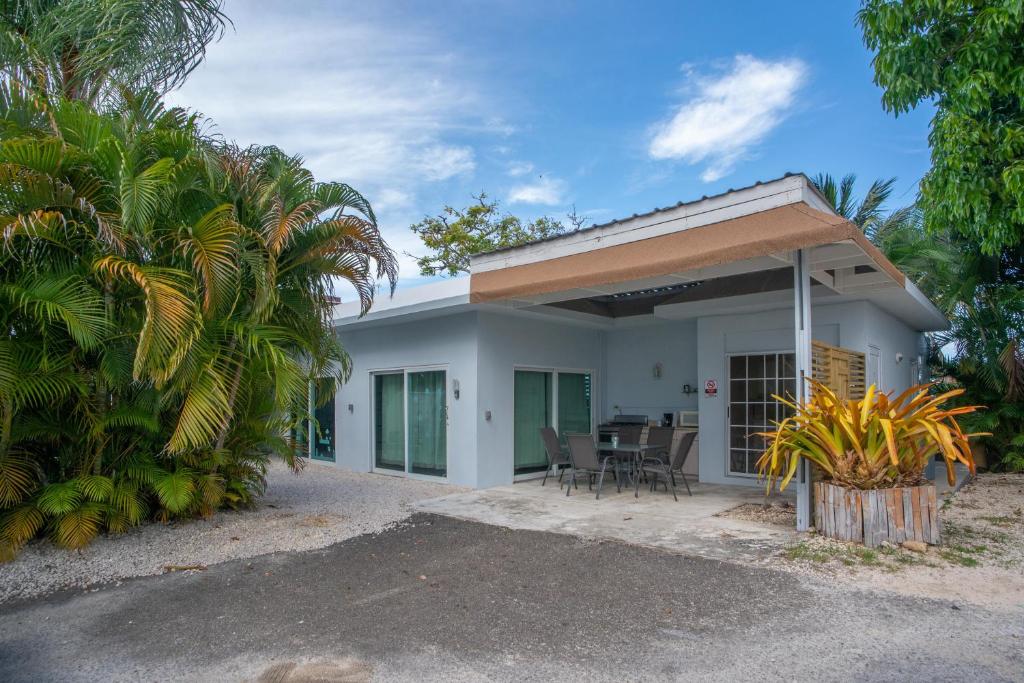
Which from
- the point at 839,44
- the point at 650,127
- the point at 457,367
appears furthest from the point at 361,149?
the point at 839,44

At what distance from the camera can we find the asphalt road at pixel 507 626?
359cm

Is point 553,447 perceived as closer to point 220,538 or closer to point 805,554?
point 805,554

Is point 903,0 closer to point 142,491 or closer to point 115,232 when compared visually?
point 115,232

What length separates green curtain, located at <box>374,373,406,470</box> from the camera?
1116 cm

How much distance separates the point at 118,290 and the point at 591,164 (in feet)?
59.1

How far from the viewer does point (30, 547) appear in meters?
6.00

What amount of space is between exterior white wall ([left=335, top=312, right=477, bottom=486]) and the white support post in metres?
4.68

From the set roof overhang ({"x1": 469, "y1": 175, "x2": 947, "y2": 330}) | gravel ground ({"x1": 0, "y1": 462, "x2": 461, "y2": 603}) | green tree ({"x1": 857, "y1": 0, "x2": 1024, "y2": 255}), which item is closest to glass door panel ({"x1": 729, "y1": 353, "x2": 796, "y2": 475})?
roof overhang ({"x1": 469, "y1": 175, "x2": 947, "y2": 330})

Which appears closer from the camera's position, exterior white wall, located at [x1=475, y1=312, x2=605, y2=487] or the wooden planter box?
the wooden planter box

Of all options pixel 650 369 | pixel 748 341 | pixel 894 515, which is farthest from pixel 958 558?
pixel 650 369

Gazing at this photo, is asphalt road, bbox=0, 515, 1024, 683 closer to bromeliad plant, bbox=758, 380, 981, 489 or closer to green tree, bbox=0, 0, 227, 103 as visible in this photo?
bromeliad plant, bbox=758, 380, 981, 489

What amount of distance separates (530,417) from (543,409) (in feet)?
1.09

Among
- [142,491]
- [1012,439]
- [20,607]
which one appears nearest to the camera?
[20,607]

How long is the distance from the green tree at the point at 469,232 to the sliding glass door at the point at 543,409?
14586 mm
